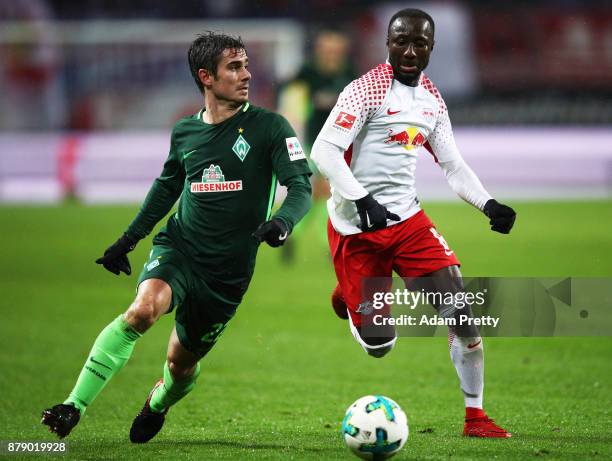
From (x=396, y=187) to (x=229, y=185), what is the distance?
0.91 m

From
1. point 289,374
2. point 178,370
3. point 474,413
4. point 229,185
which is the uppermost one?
point 229,185

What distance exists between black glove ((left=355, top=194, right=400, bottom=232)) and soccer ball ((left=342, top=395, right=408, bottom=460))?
948 millimetres

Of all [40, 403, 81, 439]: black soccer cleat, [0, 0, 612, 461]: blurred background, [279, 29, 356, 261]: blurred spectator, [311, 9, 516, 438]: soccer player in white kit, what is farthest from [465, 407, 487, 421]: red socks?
[279, 29, 356, 261]: blurred spectator

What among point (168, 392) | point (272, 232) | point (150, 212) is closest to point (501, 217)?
point (272, 232)

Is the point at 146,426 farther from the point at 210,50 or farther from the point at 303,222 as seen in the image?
the point at 303,222

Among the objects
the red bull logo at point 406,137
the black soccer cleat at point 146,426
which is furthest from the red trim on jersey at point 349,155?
the black soccer cleat at point 146,426

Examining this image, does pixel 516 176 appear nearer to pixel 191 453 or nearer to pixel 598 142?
pixel 598 142

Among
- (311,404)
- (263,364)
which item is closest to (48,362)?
(263,364)

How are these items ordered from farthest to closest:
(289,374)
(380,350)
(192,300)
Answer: (289,374), (380,350), (192,300)

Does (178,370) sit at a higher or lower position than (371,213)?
lower

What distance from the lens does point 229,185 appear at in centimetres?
576

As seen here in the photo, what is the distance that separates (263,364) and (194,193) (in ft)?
9.86

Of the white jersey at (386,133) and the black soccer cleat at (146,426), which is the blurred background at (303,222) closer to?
the black soccer cleat at (146,426)

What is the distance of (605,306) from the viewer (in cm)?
781
